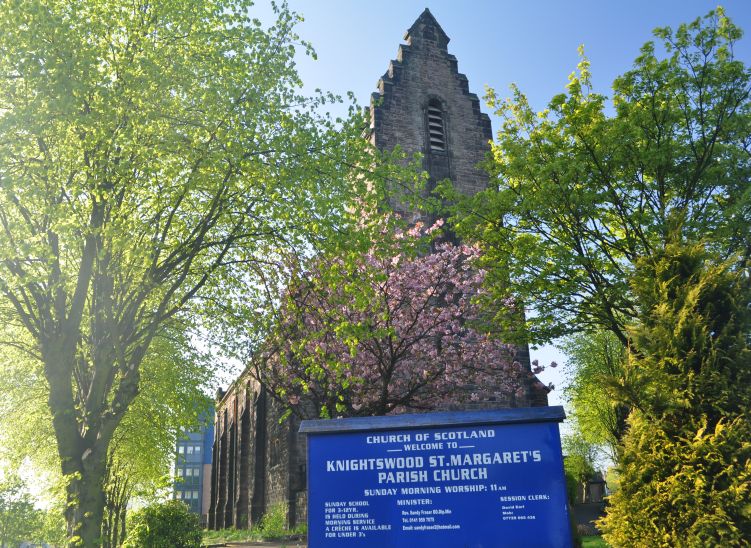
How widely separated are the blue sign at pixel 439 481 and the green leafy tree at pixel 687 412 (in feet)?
5.47

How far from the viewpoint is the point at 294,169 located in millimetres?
12594

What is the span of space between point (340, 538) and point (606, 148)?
13589 millimetres

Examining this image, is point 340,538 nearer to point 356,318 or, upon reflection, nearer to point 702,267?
point 702,267

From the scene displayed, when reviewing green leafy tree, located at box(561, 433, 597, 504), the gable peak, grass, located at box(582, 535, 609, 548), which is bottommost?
grass, located at box(582, 535, 609, 548)

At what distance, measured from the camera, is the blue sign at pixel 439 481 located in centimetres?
764

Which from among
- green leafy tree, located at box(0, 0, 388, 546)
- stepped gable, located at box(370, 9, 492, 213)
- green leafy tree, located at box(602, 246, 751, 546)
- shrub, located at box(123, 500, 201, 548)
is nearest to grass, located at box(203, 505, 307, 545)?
shrub, located at box(123, 500, 201, 548)

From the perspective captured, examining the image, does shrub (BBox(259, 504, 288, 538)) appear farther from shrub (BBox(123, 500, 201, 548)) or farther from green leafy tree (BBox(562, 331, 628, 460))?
green leafy tree (BBox(562, 331, 628, 460))

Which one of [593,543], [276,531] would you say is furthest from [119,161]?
[276,531]

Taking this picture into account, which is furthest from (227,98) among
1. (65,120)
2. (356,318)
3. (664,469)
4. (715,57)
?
(715,57)

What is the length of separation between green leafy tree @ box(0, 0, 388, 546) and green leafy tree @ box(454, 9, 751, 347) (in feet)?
22.5

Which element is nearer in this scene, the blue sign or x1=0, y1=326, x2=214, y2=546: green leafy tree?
the blue sign

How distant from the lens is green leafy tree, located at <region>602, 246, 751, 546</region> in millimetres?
7914

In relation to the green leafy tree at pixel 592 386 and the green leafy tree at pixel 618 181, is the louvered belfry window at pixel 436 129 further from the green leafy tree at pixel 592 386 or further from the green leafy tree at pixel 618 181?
the green leafy tree at pixel 592 386

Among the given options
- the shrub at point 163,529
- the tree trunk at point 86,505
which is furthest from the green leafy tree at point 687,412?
the shrub at point 163,529
